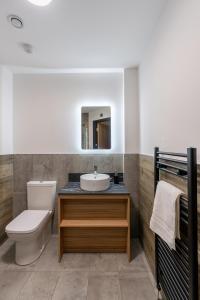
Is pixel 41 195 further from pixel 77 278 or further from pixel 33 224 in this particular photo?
pixel 77 278

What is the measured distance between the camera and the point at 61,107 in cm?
264

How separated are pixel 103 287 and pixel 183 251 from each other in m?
0.98

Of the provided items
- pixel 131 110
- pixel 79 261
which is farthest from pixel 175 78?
pixel 79 261

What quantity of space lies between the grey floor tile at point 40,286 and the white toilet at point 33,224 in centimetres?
26

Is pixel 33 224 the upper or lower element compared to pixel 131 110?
lower

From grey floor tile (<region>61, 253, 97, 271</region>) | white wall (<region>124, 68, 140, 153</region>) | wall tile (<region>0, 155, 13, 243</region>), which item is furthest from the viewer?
white wall (<region>124, 68, 140, 153</region>)

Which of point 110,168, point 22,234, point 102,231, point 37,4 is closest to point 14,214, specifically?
point 22,234

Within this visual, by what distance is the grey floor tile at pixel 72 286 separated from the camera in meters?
1.57

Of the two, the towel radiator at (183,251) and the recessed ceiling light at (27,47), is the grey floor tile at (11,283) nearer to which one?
the towel radiator at (183,251)

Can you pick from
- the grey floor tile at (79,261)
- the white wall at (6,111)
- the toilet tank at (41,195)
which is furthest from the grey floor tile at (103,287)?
the white wall at (6,111)

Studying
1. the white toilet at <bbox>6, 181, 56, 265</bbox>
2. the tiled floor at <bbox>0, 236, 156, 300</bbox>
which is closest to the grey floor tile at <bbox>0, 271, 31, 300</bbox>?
the tiled floor at <bbox>0, 236, 156, 300</bbox>

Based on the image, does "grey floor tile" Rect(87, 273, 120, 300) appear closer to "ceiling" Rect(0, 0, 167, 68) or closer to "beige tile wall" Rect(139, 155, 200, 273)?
"beige tile wall" Rect(139, 155, 200, 273)

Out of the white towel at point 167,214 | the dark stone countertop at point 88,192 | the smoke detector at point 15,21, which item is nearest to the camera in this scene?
the white towel at point 167,214

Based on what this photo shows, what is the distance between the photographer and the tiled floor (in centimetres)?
158
